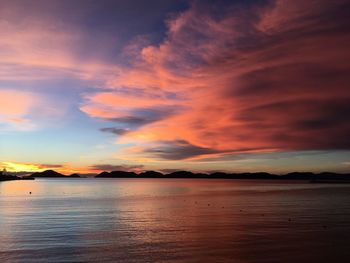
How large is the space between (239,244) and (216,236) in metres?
4.01

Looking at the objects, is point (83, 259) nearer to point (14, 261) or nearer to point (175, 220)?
point (14, 261)

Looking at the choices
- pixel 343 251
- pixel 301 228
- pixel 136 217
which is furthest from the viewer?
pixel 136 217

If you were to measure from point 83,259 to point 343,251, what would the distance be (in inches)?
688

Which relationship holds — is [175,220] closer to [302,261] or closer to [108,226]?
[108,226]

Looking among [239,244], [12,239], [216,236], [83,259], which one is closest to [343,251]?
[239,244]

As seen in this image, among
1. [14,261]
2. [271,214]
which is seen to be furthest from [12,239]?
[271,214]

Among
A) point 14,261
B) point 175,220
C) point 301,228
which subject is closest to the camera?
point 14,261

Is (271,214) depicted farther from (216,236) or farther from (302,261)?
(302,261)

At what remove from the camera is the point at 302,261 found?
2464cm

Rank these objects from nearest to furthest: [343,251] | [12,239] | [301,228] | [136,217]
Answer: [343,251]
[12,239]
[301,228]
[136,217]

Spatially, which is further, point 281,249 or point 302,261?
point 281,249

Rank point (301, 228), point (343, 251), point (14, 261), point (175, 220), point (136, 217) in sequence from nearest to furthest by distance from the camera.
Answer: point (14, 261) → point (343, 251) → point (301, 228) → point (175, 220) → point (136, 217)

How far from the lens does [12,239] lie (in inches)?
1262

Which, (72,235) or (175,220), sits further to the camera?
(175,220)
